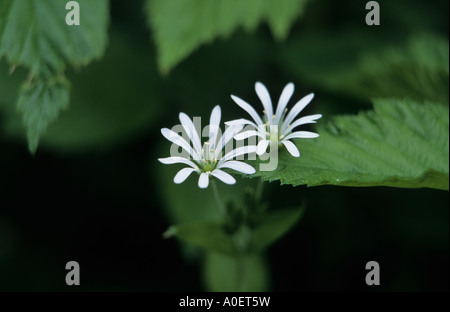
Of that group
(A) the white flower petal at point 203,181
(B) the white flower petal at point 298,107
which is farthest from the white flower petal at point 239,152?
(B) the white flower petal at point 298,107

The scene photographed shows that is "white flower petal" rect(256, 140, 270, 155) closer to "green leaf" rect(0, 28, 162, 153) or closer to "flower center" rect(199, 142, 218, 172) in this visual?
"flower center" rect(199, 142, 218, 172)

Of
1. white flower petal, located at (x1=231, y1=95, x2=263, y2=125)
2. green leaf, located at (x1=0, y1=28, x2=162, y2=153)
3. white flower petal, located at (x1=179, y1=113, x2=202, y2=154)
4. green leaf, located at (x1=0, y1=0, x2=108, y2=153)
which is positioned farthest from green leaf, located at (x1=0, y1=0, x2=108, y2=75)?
green leaf, located at (x1=0, y1=28, x2=162, y2=153)

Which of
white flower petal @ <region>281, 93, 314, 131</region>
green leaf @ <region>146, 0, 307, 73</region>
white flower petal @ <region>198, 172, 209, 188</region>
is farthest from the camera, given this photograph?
green leaf @ <region>146, 0, 307, 73</region>

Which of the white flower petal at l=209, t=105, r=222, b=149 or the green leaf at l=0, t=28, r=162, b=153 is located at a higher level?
the green leaf at l=0, t=28, r=162, b=153

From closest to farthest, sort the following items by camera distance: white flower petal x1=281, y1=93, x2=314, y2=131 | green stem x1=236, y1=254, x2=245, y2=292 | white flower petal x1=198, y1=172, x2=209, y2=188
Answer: white flower petal x1=198, y1=172, x2=209, y2=188, white flower petal x1=281, y1=93, x2=314, y2=131, green stem x1=236, y1=254, x2=245, y2=292

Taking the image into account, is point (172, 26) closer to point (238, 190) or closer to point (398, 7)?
point (238, 190)

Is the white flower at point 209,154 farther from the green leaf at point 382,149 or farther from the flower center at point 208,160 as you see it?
the green leaf at point 382,149
